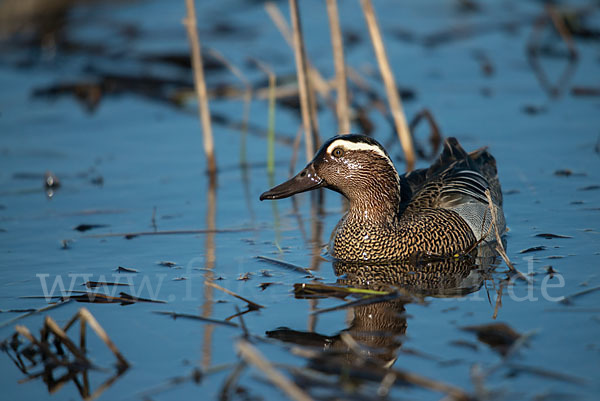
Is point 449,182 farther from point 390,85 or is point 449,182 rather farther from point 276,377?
point 276,377

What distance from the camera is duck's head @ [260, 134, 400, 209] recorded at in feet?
22.9

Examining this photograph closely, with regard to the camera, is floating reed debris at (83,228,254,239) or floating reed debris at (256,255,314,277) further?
floating reed debris at (83,228,254,239)

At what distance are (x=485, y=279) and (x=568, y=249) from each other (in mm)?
962

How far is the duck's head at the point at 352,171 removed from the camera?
6965mm

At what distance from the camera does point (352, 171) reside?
7035mm

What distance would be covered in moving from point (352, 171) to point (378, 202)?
34cm

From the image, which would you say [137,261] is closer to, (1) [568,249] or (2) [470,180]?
(2) [470,180]

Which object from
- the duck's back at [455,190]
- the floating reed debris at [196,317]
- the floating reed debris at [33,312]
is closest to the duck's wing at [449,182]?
the duck's back at [455,190]

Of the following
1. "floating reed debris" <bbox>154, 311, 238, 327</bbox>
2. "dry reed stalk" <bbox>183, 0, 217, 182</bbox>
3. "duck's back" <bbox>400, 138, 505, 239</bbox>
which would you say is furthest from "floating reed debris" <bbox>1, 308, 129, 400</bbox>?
"dry reed stalk" <bbox>183, 0, 217, 182</bbox>

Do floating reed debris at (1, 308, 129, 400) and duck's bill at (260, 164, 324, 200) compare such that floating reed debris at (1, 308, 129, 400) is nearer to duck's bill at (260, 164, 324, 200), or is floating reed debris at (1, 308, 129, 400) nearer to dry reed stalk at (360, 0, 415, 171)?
duck's bill at (260, 164, 324, 200)

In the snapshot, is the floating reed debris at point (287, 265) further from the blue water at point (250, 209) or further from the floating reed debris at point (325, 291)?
the floating reed debris at point (325, 291)

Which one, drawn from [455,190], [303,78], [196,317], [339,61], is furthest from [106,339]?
[339,61]

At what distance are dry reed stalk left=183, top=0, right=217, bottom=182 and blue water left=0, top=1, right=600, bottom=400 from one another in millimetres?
259

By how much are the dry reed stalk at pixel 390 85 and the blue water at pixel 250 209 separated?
329 mm
